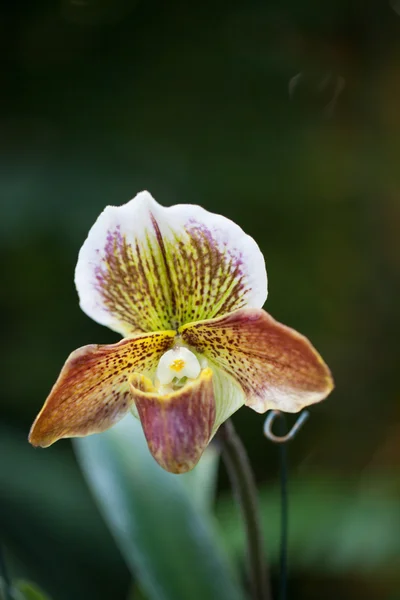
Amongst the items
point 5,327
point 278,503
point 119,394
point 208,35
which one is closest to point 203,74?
point 208,35

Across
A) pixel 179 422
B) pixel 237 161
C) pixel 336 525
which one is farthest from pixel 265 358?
pixel 237 161

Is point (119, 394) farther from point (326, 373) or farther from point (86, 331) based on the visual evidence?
point (86, 331)

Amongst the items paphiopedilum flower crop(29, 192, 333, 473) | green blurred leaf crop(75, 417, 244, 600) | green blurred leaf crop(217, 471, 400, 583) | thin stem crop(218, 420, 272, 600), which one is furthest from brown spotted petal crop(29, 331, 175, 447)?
green blurred leaf crop(217, 471, 400, 583)

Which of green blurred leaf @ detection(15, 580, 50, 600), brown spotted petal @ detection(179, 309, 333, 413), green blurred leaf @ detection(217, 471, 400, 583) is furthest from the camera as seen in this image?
green blurred leaf @ detection(217, 471, 400, 583)

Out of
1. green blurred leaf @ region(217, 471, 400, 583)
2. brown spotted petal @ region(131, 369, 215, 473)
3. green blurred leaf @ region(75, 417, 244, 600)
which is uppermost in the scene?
brown spotted petal @ region(131, 369, 215, 473)

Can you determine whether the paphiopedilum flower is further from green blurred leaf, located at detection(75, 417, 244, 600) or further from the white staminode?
green blurred leaf, located at detection(75, 417, 244, 600)

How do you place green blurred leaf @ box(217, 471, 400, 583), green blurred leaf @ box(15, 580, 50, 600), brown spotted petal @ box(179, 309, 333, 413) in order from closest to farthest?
1. brown spotted petal @ box(179, 309, 333, 413)
2. green blurred leaf @ box(15, 580, 50, 600)
3. green blurred leaf @ box(217, 471, 400, 583)

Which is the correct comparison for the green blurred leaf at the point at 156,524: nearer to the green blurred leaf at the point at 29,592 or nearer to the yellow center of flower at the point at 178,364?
the green blurred leaf at the point at 29,592
